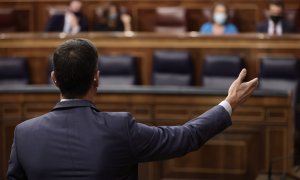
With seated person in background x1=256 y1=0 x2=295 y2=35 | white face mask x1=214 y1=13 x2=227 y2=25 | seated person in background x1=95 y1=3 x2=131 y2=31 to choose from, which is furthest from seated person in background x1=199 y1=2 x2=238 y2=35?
seated person in background x1=95 y1=3 x2=131 y2=31

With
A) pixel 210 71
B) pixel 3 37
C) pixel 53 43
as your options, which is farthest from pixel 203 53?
pixel 3 37

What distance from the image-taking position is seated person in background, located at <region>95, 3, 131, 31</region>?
229 inches

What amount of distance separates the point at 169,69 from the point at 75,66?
342 centimetres

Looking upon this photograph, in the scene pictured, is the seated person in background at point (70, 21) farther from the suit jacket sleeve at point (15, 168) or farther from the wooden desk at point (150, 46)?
the suit jacket sleeve at point (15, 168)

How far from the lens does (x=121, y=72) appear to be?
485cm

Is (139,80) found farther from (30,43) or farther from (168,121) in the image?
(168,121)

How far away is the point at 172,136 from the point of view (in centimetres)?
149

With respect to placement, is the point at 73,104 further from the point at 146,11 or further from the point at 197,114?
the point at 146,11

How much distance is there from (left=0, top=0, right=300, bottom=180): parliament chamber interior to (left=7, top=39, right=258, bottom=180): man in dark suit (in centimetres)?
145

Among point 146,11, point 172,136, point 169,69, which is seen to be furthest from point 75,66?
point 146,11

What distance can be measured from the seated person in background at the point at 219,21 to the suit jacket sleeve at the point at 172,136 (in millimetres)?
3961

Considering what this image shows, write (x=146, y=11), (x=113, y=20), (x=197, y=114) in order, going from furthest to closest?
(x=146, y=11) → (x=113, y=20) → (x=197, y=114)

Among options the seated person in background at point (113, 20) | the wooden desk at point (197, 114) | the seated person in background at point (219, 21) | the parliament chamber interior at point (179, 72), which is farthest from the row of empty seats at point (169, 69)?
the wooden desk at point (197, 114)

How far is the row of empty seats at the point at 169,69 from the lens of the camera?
15.4 feet
